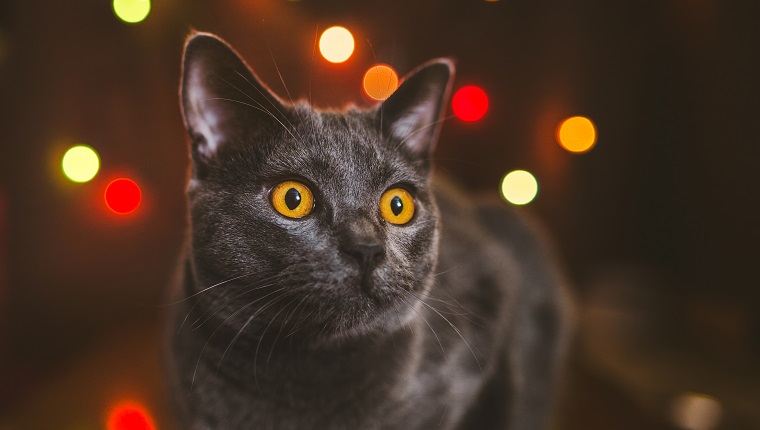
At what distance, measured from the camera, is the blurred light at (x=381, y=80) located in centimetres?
64

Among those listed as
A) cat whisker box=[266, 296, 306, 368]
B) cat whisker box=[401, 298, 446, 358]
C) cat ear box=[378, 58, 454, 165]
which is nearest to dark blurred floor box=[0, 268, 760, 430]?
cat whisker box=[266, 296, 306, 368]

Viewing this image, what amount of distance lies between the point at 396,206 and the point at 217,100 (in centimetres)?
22

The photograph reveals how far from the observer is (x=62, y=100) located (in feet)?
3.23

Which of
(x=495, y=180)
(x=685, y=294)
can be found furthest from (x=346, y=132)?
(x=685, y=294)

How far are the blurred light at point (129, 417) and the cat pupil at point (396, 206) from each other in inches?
25.3

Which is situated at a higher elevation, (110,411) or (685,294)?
(685,294)

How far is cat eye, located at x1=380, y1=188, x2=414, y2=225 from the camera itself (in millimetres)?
604

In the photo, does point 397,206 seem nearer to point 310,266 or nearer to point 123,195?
point 310,266

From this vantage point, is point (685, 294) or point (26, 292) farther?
point (685, 294)

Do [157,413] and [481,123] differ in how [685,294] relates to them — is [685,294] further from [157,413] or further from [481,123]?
[157,413]

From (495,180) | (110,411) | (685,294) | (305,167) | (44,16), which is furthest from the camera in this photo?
(685,294)

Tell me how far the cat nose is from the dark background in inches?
7.7

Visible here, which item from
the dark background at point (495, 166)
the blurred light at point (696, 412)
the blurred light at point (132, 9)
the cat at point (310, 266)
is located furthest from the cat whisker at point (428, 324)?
the blurred light at point (696, 412)

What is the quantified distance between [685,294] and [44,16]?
1.64 metres
